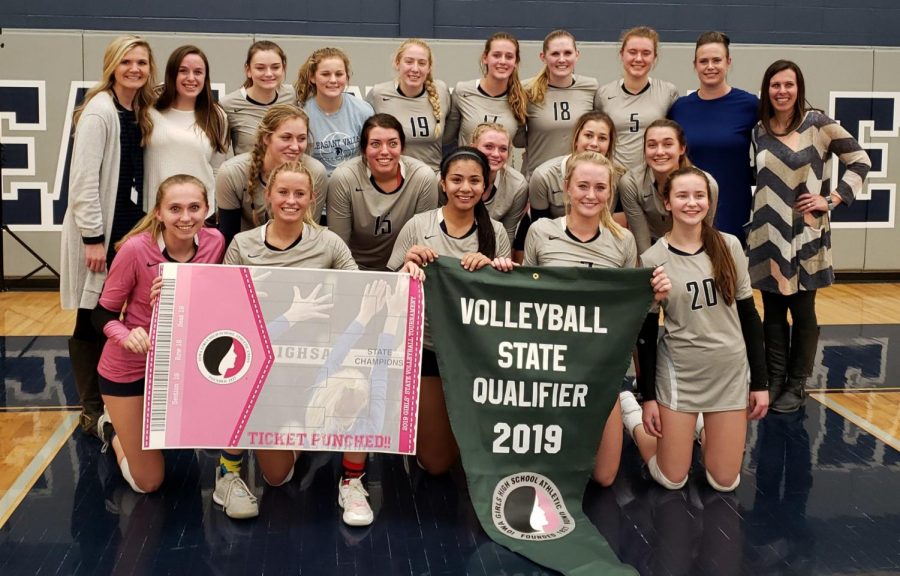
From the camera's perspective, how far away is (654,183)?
449 centimetres

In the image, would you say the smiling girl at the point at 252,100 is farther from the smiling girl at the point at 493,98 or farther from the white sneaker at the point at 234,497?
the white sneaker at the point at 234,497

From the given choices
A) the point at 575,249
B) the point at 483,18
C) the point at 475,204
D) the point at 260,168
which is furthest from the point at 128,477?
the point at 483,18

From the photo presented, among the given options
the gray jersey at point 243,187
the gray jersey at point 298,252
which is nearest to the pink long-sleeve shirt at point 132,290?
the gray jersey at point 298,252

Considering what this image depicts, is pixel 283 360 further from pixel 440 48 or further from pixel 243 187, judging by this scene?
pixel 440 48

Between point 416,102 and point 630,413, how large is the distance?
188cm

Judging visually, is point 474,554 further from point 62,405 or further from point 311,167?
point 62,405

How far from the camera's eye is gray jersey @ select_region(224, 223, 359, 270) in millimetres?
3773

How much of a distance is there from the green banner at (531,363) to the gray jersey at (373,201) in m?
0.65

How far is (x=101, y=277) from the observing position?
4352 mm

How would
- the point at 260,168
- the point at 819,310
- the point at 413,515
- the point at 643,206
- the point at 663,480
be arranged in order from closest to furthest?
the point at 413,515, the point at 663,480, the point at 260,168, the point at 643,206, the point at 819,310

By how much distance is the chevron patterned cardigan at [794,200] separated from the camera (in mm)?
4910

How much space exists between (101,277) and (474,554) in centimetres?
219

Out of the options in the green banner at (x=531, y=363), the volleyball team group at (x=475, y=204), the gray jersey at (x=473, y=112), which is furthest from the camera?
the gray jersey at (x=473, y=112)

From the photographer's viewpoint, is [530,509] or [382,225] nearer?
[530,509]
